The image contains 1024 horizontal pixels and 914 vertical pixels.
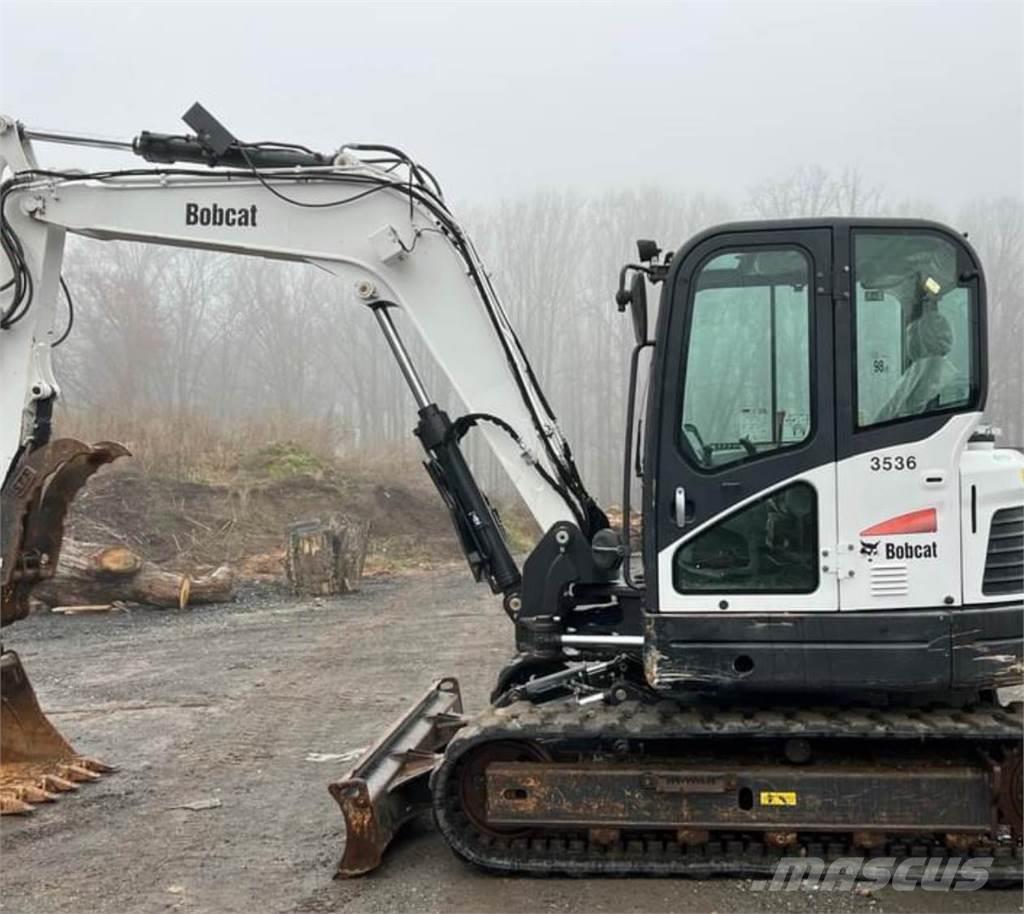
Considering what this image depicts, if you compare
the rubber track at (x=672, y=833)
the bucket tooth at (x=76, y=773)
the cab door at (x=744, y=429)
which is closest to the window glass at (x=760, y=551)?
the cab door at (x=744, y=429)

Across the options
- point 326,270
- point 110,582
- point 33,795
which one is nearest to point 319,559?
point 110,582

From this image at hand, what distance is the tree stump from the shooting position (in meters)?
15.0

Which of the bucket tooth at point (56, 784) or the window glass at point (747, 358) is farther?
the bucket tooth at point (56, 784)

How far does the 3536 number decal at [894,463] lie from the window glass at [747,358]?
1.05ft

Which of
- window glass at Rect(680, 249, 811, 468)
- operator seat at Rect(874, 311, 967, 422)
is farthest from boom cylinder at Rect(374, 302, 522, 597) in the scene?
operator seat at Rect(874, 311, 967, 422)

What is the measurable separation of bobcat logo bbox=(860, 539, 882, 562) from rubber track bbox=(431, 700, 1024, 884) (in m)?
0.72

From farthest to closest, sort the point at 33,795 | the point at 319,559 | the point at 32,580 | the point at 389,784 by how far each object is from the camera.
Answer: the point at 319,559 → the point at 32,580 → the point at 33,795 → the point at 389,784

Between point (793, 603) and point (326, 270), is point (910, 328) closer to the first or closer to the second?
point (793, 603)

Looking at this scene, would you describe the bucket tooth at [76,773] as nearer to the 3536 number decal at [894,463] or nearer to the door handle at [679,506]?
the door handle at [679,506]

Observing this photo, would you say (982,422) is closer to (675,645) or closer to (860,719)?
(860,719)

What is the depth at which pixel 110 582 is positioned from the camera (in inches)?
533

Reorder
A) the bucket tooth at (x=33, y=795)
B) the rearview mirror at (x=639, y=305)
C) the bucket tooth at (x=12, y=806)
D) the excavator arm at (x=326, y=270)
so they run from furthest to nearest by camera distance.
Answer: the bucket tooth at (x=33, y=795) < the bucket tooth at (x=12, y=806) < the excavator arm at (x=326, y=270) < the rearview mirror at (x=639, y=305)

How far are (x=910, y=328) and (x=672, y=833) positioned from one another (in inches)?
96.1

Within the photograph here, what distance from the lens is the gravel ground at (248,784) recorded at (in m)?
4.18
